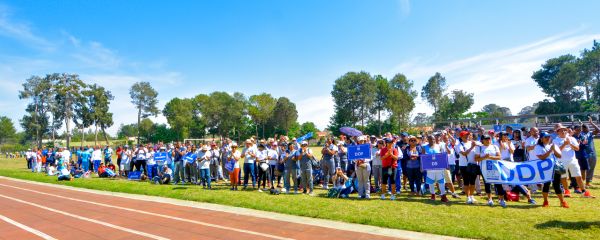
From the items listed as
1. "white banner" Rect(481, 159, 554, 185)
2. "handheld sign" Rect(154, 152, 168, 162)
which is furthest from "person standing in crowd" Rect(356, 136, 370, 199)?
"handheld sign" Rect(154, 152, 168, 162)

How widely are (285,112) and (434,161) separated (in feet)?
198

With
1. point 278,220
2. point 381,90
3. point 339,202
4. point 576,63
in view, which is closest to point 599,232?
point 339,202

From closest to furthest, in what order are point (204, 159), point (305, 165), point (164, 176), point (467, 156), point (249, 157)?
point (467, 156)
point (305, 165)
point (249, 157)
point (204, 159)
point (164, 176)

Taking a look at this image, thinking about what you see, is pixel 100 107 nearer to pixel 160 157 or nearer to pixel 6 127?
pixel 6 127

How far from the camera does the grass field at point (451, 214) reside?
5383mm

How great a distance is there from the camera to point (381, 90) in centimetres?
6181

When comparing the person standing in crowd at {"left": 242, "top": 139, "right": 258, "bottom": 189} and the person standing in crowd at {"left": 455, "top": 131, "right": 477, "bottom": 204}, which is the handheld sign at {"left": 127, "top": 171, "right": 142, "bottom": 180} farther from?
the person standing in crowd at {"left": 455, "top": 131, "right": 477, "bottom": 204}

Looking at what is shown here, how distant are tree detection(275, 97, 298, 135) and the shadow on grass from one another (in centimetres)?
6279

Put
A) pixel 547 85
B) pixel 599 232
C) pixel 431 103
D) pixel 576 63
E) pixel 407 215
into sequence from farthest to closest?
pixel 431 103, pixel 547 85, pixel 576 63, pixel 407 215, pixel 599 232

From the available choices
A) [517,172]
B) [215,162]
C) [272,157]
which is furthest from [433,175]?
[215,162]

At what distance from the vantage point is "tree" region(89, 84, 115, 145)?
63469 millimetres

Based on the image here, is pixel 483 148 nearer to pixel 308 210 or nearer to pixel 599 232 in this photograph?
pixel 599 232

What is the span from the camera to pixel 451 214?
6.57 meters

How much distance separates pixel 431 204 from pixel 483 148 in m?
1.95
